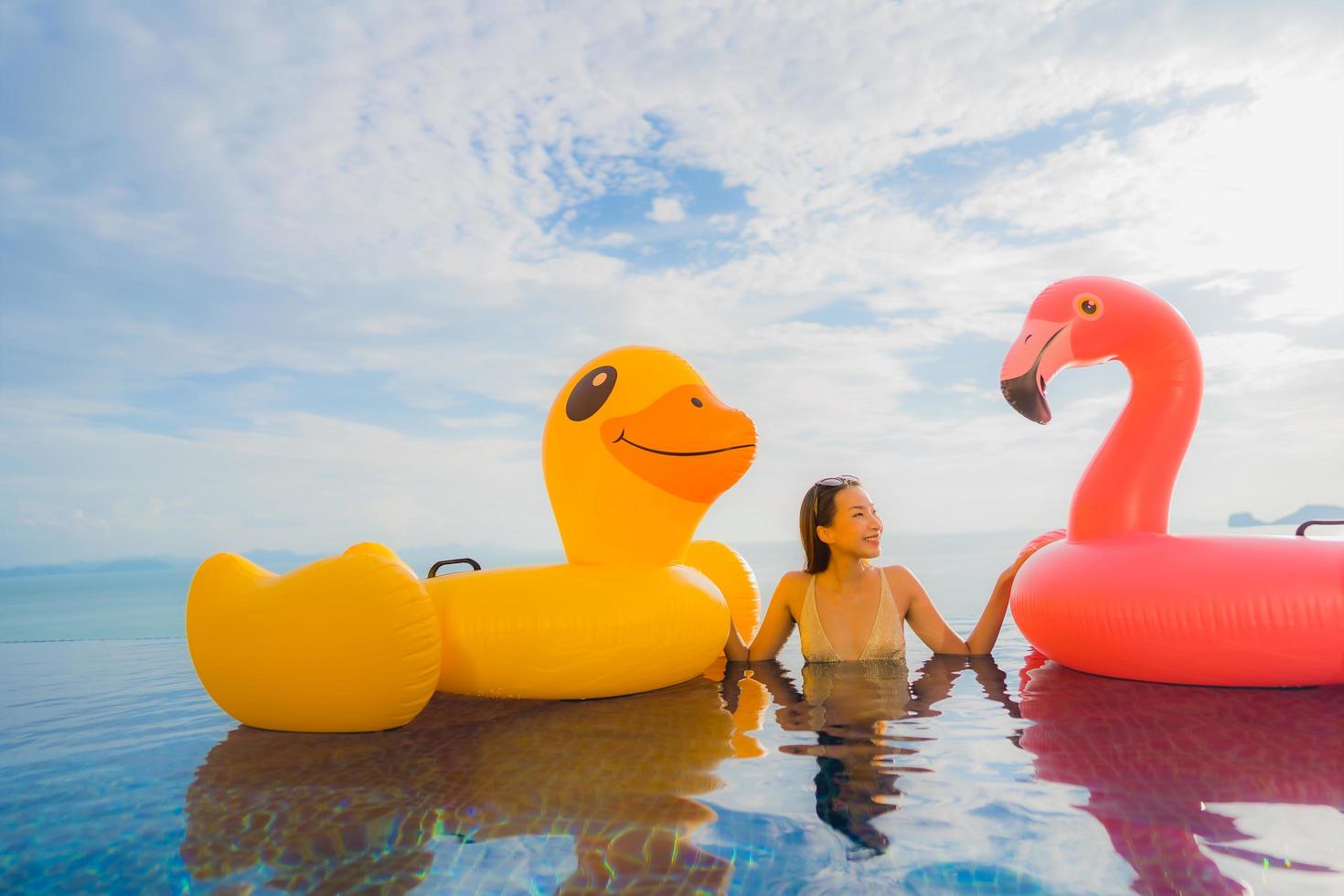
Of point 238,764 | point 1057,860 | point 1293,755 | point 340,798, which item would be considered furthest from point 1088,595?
point 238,764

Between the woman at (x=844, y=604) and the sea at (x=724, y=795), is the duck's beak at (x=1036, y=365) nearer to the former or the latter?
the woman at (x=844, y=604)

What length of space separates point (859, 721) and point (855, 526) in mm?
964

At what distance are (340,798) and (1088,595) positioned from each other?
300 cm

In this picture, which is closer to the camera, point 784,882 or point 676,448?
point 784,882

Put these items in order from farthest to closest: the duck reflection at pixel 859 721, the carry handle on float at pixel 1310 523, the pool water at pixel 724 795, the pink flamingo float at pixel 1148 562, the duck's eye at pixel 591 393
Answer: the duck's eye at pixel 591 393
the carry handle on float at pixel 1310 523
the pink flamingo float at pixel 1148 562
the duck reflection at pixel 859 721
the pool water at pixel 724 795

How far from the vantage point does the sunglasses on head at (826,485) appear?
4.11m

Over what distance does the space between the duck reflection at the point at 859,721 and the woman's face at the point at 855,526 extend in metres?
0.62

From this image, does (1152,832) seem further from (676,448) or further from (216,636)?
(216,636)

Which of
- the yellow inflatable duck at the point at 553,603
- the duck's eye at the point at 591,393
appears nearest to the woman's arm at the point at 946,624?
the yellow inflatable duck at the point at 553,603

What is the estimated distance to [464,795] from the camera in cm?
260

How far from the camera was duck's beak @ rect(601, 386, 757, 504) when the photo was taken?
3.87m

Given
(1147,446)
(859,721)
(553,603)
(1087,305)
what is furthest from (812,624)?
(1087,305)

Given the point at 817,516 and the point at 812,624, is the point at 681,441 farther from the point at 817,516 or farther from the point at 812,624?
the point at 812,624

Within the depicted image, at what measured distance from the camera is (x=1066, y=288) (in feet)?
13.2
